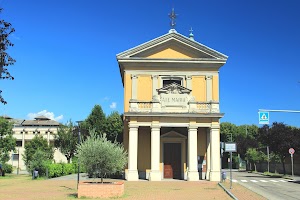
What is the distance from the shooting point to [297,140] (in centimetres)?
3928

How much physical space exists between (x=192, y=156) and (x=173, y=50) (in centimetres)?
966

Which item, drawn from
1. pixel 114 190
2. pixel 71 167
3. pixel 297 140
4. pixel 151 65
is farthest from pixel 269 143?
pixel 114 190

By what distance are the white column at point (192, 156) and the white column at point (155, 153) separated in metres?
2.46

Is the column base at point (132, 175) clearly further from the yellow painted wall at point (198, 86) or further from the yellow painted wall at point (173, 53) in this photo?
the yellow painted wall at point (173, 53)

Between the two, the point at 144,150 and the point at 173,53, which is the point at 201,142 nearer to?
the point at 144,150

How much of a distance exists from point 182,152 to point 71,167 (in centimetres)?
1608

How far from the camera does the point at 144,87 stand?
33188 mm

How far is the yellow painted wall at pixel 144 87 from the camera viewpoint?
32969 millimetres

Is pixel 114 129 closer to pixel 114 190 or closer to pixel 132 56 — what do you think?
pixel 132 56

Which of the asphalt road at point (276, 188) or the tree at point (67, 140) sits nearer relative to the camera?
the asphalt road at point (276, 188)

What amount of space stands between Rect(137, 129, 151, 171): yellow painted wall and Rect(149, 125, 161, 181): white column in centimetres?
234

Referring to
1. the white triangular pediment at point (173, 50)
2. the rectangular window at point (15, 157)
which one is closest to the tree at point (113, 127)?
the white triangular pediment at point (173, 50)

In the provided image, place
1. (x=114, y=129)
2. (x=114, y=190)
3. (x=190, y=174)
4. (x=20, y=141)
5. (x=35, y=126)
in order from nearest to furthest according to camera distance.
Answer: (x=114, y=190) < (x=190, y=174) < (x=114, y=129) < (x=20, y=141) < (x=35, y=126)

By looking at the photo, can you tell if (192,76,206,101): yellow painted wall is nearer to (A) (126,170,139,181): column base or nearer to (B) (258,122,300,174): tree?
(A) (126,170,139,181): column base
